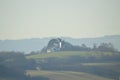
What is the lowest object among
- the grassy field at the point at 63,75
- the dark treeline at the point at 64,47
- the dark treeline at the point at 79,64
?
the grassy field at the point at 63,75

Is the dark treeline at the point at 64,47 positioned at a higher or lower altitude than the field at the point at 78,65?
higher

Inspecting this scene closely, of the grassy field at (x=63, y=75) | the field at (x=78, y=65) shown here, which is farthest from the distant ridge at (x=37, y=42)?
the grassy field at (x=63, y=75)

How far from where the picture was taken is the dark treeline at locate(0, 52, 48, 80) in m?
3.51

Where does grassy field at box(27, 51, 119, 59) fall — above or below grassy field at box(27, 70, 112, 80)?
→ above

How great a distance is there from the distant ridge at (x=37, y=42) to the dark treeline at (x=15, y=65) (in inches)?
4.2

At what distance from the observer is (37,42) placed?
11.7 ft

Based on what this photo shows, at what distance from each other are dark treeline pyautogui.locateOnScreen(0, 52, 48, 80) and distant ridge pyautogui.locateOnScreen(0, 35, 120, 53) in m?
0.11

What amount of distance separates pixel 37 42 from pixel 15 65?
Answer: 1.75 feet

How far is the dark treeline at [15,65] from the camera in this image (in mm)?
3514

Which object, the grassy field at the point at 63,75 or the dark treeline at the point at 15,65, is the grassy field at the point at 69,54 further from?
the grassy field at the point at 63,75

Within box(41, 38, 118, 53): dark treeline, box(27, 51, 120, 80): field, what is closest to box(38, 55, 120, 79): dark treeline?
box(27, 51, 120, 80): field

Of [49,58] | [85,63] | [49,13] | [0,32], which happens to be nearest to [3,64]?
[0,32]

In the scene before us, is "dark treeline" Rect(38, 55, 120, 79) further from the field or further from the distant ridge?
the distant ridge

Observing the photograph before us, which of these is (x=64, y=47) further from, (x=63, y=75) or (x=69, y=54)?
(x=63, y=75)
